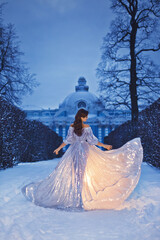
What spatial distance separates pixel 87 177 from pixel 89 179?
0.05 m

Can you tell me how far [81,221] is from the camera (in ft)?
10.6

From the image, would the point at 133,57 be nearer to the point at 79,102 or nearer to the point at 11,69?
the point at 11,69

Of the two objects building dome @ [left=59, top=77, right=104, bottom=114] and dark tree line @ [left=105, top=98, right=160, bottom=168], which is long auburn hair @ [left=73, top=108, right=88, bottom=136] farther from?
building dome @ [left=59, top=77, right=104, bottom=114]

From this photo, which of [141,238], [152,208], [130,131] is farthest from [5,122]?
[130,131]

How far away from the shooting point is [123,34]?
1448cm

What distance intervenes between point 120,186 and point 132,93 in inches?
405

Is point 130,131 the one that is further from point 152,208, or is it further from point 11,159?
point 152,208

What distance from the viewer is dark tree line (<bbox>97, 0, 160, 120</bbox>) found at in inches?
540

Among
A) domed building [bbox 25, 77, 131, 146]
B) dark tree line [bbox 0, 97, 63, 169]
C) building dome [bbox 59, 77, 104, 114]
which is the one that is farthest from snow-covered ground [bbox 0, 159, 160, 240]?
building dome [bbox 59, 77, 104, 114]

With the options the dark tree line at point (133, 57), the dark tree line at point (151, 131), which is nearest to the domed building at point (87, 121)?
the dark tree line at point (133, 57)

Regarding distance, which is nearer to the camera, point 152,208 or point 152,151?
point 152,208

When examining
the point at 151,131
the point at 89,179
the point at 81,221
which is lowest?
the point at 81,221

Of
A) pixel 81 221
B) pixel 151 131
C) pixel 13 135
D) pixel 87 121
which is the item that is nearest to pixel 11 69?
pixel 13 135

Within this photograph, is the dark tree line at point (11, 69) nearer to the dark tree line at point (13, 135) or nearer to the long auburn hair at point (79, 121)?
the dark tree line at point (13, 135)
